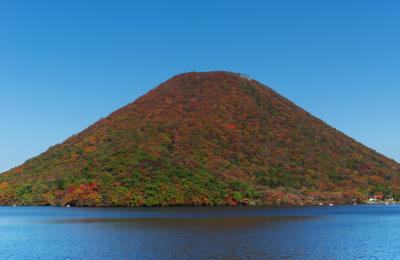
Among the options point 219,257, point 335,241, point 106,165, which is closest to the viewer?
point 219,257

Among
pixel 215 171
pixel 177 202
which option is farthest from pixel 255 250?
pixel 215 171

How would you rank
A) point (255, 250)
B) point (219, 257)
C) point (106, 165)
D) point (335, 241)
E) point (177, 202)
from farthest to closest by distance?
point (106, 165) → point (177, 202) → point (335, 241) → point (255, 250) → point (219, 257)

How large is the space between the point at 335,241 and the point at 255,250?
45.7ft

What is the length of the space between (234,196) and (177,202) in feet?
60.4

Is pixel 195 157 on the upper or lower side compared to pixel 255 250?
upper

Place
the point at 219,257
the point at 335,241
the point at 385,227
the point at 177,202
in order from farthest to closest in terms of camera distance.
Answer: the point at 177,202 < the point at 385,227 < the point at 335,241 < the point at 219,257

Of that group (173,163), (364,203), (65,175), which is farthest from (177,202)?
(364,203)

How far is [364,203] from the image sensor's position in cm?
19638

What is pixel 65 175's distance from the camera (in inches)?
7613

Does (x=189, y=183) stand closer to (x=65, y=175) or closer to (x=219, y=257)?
(x=65, y=175)

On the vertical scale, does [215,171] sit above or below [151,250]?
above

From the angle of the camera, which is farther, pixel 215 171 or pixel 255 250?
pixel 215 171

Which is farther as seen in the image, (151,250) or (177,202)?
(177,202)

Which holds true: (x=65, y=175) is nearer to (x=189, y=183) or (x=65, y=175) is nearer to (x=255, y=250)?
(x=189, y=183)
